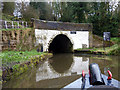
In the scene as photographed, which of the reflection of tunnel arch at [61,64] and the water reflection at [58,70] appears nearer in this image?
the water reflection at [58,70]

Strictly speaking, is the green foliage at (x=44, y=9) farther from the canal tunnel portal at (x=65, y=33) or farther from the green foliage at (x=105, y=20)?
the green foliage at (x=105, y=20)

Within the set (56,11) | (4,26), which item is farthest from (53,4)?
(4,26)

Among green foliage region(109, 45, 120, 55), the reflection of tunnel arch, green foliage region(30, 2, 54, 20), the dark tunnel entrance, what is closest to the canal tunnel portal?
the dark tunnel entrance

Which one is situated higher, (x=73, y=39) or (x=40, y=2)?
(x=40, y=2)

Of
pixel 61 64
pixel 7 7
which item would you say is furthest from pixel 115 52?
pixel 7 7

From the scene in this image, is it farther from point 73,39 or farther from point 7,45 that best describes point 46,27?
point 7,45

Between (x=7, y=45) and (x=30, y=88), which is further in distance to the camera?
(x=7, y=45)

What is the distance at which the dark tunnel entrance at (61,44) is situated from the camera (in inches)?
656

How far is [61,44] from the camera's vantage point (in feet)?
62.8

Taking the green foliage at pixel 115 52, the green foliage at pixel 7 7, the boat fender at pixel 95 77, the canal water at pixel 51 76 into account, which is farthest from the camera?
the green foliage at pixel 7 7

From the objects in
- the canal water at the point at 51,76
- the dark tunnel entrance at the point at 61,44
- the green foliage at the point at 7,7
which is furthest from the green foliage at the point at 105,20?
the green foliage at the point at 7,7

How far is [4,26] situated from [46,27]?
205 inches

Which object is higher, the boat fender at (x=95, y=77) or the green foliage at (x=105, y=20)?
the green foliage at (x=105, y=20)

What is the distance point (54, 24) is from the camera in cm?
1390
